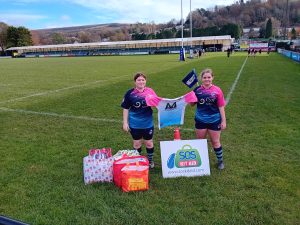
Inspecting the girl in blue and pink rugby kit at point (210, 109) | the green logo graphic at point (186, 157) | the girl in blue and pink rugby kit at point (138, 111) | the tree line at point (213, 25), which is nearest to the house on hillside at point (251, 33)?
the tree line at point (213, 25)

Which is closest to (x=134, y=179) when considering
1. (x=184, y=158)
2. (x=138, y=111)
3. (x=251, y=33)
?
(x=184, y=158)

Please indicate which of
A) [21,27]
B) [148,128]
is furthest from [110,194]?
[21,27]

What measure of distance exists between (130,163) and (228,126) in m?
4.17

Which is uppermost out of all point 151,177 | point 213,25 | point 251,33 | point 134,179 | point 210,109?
point 213,25

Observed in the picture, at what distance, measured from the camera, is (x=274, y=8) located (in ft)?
558

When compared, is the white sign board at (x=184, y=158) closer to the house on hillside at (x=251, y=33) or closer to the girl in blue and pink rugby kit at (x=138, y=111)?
the girl in blue and pink rugby kit at (x=138, y=111)

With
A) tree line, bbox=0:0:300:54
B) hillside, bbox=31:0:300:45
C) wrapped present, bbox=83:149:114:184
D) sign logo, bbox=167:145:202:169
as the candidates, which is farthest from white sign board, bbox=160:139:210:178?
hillside, bbox=31:0:300:45

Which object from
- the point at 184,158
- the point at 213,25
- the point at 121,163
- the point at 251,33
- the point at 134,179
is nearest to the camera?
the point at 134,179

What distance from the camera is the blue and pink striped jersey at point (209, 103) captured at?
5141mm

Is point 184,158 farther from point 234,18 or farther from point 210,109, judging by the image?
point 234,18

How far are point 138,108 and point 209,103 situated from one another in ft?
3.81

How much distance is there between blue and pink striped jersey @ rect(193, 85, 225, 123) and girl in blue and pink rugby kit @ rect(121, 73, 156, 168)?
774 mm

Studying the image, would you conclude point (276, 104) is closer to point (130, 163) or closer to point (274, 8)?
point (130, 163)

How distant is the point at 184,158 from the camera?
5086 millimetres
